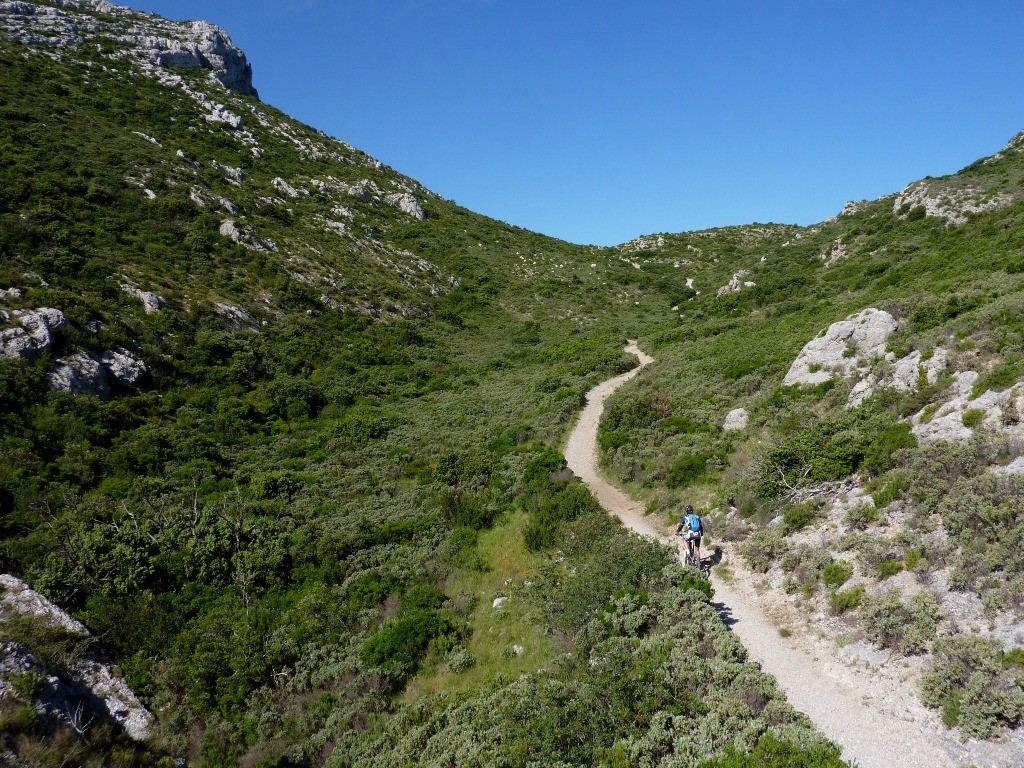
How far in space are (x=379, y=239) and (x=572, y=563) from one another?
53141mm

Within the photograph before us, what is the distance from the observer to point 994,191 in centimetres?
3772

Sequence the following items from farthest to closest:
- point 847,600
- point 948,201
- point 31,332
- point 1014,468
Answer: point 948,201 < point 31,332 < point 1014,468 < point 847,600

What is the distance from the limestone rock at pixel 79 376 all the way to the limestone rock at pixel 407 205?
170ft

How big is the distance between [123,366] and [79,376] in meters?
2.28

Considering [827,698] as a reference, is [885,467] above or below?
above

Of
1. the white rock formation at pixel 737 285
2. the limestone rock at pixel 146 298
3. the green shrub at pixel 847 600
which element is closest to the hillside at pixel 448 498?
the green shrub at pixel 847 600

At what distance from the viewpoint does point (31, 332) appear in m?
20.9

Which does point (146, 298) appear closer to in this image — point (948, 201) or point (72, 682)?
point (72, 682)

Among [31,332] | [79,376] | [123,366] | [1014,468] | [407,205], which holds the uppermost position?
[407,205]

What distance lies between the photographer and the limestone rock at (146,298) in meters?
28.5

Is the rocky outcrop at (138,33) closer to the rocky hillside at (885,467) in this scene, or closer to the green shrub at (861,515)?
the rocky hillside at (885,467)

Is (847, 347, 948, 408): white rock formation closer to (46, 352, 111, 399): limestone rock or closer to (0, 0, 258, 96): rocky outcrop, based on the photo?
(46, 352, 111, 399): limestone rock

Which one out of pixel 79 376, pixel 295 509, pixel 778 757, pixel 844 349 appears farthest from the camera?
pixel 79 376

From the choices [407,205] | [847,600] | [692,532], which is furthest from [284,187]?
[847,600]
